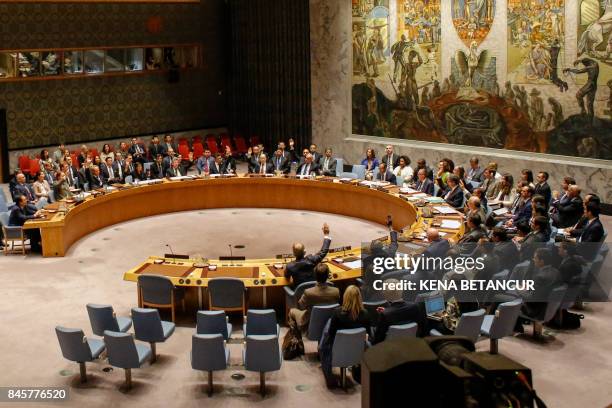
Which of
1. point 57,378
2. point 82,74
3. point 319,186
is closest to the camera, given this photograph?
point 57,378

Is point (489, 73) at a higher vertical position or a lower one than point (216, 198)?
higher

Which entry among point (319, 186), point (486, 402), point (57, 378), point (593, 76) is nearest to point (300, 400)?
point (57, 378)

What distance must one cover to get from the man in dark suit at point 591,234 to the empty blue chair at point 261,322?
14.9 feet

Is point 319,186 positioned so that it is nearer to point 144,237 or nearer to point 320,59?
point 144,237

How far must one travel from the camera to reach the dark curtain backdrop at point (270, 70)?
2134cm

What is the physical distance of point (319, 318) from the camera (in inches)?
319

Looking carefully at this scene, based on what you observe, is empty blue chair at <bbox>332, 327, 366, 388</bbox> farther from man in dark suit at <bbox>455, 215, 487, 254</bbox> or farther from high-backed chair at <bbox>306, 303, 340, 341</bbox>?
man in dark suit at <bbox>455, 215, 487, 254</bbox>

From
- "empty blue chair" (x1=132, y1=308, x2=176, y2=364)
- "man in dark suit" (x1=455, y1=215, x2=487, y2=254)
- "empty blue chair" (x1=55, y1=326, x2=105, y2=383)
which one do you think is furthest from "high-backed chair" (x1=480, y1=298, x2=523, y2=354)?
"empty blue chair" (x1=55, y1=326, x2=105, y2=383)

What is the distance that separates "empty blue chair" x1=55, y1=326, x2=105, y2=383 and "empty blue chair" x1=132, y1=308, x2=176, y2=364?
49cm

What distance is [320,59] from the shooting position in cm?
2072

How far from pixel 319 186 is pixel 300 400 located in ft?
29.6

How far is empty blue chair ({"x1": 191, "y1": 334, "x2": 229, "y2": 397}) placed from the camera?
24.2 feet

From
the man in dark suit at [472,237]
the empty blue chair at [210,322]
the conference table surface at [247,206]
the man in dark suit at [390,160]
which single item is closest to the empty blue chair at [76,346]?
the empty blue chair at [210,322]

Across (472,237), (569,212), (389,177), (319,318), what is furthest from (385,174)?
(319,318)
